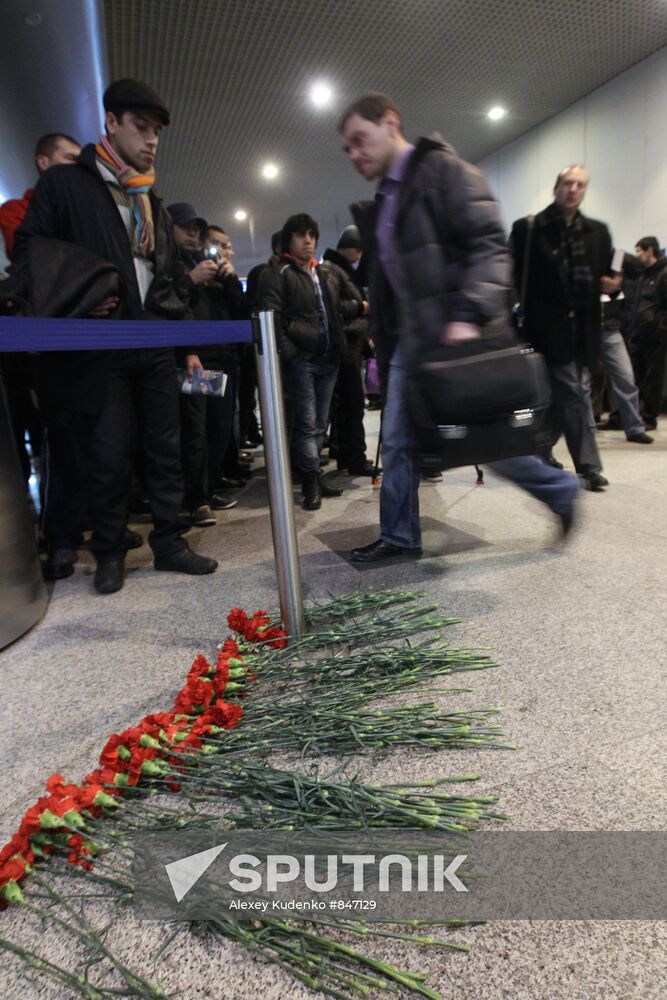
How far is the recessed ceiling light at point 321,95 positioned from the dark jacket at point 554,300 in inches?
158

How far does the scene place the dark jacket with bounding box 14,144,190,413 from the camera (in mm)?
1962

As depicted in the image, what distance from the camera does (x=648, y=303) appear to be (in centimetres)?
509

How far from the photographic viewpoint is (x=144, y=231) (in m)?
2.12

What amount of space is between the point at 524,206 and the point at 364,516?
5993mm

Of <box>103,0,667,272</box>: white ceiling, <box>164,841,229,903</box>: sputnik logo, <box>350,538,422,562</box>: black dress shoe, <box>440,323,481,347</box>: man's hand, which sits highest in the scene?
<box>103,0,667,272</box>: white ceiling

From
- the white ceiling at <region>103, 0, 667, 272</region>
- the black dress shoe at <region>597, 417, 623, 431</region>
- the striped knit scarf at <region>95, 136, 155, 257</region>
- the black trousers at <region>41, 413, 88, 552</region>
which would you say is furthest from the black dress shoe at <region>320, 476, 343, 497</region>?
the white ceiling at <region>103, 0, 667, 272</region>

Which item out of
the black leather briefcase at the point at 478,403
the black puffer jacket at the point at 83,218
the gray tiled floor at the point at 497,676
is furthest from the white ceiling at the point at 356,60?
the black leather briefcase at the point at 478,403

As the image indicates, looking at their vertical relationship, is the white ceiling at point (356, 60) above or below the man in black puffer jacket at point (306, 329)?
above

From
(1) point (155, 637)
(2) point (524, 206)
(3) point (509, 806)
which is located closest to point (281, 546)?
(1) point (155, 637)

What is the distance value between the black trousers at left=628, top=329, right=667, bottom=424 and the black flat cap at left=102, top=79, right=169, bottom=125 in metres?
4.29

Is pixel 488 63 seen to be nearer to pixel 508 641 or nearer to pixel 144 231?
pixel 144 231

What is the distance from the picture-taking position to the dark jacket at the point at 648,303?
16.4 feet

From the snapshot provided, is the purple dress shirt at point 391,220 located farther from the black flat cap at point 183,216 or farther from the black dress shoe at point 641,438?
the black dress shoe at point 641,438

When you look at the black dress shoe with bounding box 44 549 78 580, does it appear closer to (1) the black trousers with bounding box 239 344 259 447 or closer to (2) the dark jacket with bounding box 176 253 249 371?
(2) the dark jacket with bounding box 176 253 249 371
